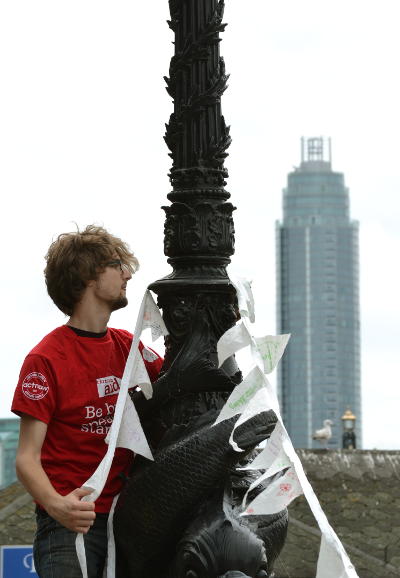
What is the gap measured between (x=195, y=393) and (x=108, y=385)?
37cm

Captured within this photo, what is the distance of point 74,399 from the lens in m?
6.12

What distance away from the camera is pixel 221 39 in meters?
6.82

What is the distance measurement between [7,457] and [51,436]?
15.4 m

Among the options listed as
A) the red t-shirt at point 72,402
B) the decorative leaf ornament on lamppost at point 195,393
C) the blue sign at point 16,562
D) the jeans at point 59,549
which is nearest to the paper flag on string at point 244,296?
the decorative leaf ornament on lamppost at point 195,393

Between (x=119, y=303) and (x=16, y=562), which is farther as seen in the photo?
(x=16, y=562)

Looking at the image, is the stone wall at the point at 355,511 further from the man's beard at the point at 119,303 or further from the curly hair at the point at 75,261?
the curly hair at the point at 75,261

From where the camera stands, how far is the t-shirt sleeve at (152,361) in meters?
6.54

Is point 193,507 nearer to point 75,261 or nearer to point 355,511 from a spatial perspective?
point 75,261

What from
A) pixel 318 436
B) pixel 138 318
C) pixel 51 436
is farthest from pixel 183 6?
pixel 318 436

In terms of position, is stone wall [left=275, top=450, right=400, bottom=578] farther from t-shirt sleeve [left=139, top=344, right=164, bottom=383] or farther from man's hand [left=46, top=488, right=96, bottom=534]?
man's hand [left=46, top=488, right=96, bottom=534]

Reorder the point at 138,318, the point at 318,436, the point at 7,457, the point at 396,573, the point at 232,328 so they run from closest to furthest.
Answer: the point at 232,328 → the point at 138,318 → the point at 7,457 → the point at 396,573 → the point at 318,436

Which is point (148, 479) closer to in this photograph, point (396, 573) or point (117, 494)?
point (117, 494)

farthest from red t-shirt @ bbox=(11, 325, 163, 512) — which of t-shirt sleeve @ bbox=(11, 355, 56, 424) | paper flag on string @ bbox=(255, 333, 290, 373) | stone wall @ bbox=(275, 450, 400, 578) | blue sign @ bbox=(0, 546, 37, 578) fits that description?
stone wall @ bbox=(275, 450, 400, 578)

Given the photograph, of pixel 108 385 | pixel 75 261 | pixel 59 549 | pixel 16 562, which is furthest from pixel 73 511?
pixel 16 562
